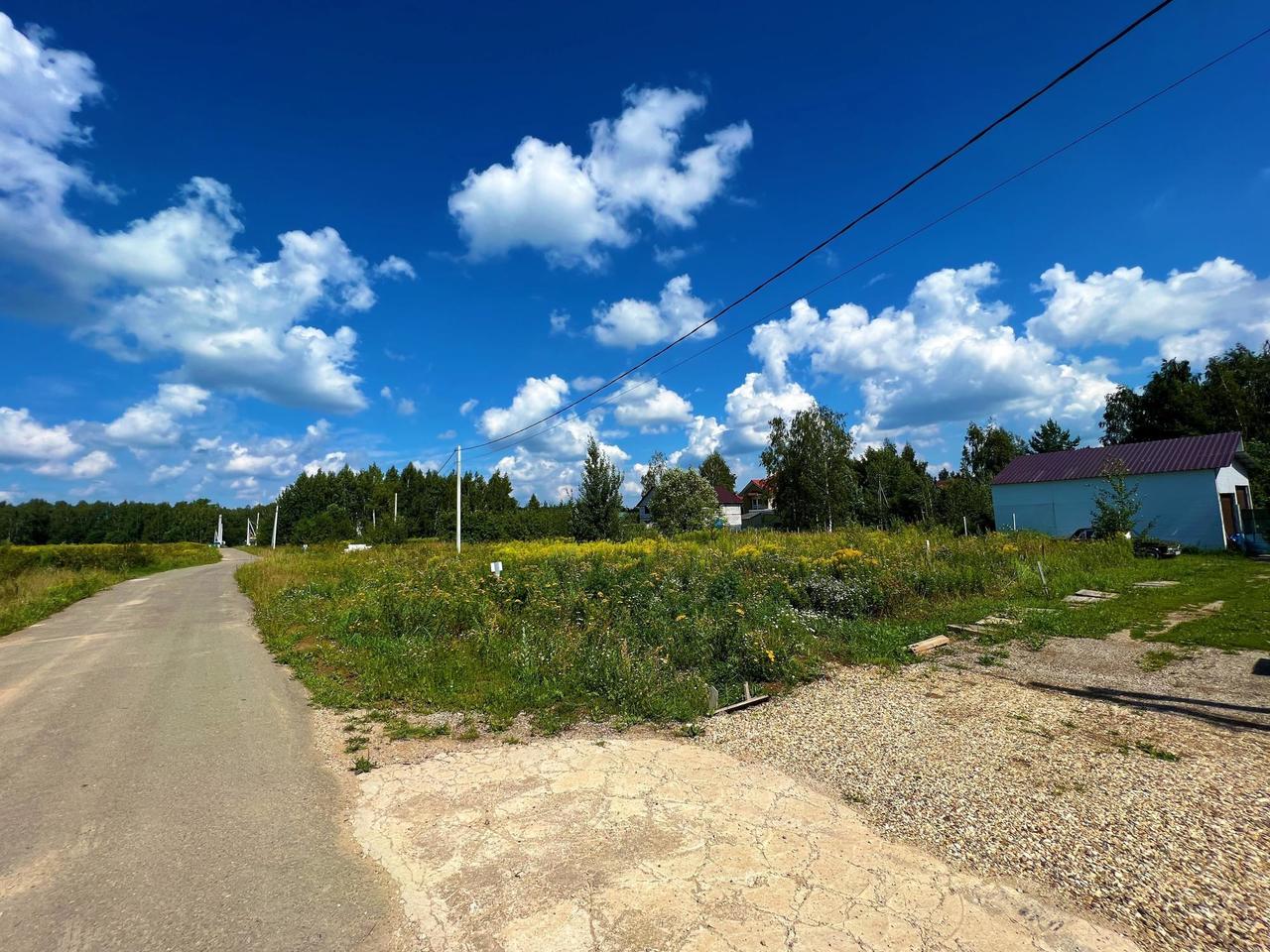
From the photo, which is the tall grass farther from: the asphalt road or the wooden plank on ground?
the asphalt road

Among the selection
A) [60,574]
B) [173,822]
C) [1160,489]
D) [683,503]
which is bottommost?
[173,822]

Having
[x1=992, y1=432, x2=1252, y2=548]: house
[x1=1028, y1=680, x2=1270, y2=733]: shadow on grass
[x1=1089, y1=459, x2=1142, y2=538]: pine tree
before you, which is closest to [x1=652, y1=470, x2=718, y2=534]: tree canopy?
[x1=992, y1=432, x2=1252, y2=548]: house

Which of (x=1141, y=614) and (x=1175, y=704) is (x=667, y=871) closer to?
(x=1175, y=704)

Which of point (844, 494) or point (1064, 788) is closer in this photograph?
point (1064, 788)

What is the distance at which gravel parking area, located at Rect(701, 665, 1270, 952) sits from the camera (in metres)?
2.96

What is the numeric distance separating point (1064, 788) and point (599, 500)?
26.0 m

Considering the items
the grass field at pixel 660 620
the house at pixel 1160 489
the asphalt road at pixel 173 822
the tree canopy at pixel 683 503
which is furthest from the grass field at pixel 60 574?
the house at pixel 1160 489

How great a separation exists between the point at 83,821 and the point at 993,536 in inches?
889

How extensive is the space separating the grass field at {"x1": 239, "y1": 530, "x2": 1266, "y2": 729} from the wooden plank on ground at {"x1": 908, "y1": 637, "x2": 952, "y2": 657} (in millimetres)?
191

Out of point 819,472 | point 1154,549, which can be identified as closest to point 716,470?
point 819,472

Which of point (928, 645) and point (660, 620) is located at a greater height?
point (660, 620)

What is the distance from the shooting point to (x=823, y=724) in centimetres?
567

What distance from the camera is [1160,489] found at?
86.8 ft

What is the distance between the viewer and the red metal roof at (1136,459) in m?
25.6
